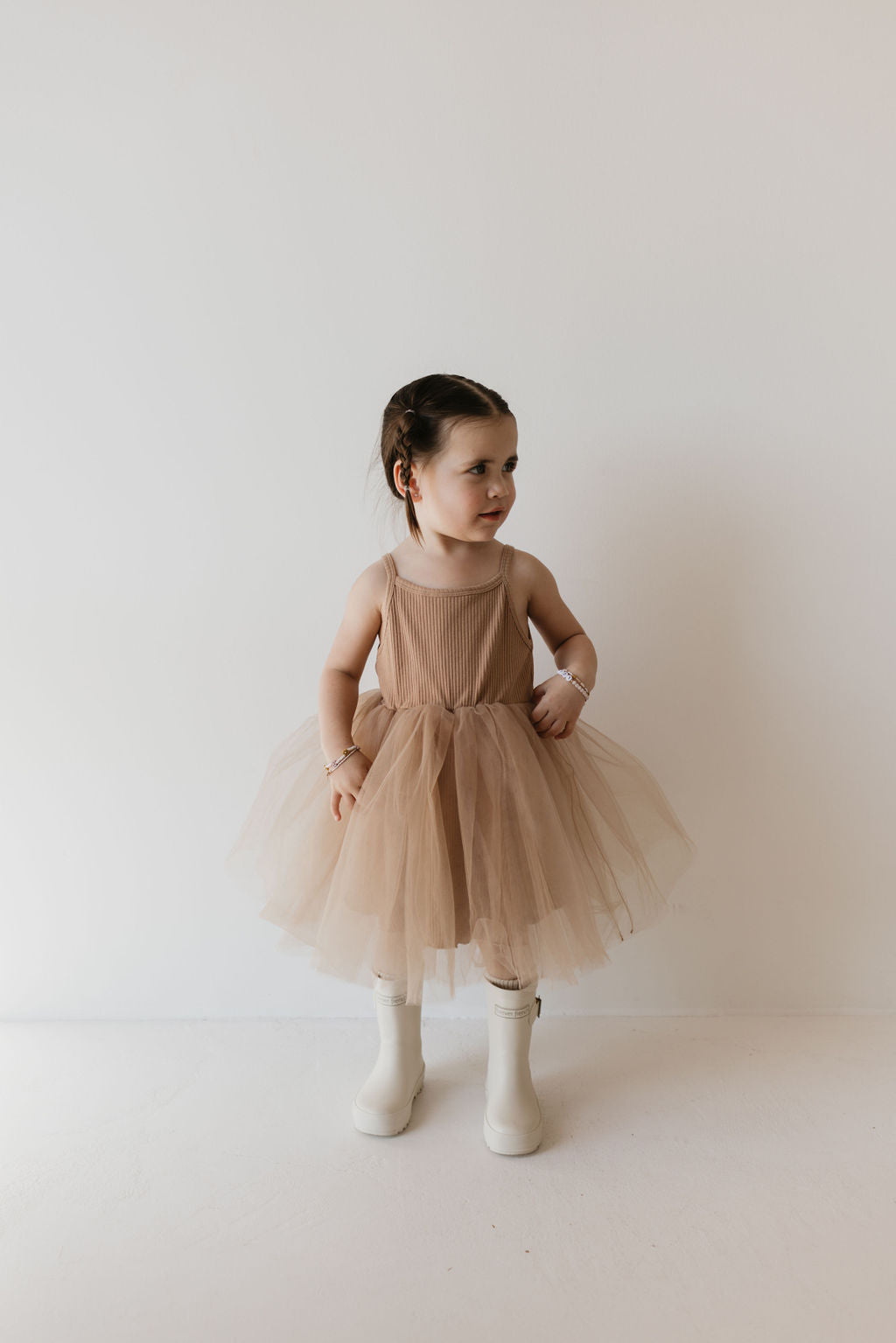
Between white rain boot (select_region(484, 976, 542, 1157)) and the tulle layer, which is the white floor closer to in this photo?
white rain boot (select_region(484, 976, 542, 1157))

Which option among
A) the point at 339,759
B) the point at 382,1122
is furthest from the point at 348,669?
the point at 382,1122

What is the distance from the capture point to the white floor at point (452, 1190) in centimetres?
90

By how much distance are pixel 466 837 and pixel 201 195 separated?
3.24ft

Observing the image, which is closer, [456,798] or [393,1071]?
[456,798]

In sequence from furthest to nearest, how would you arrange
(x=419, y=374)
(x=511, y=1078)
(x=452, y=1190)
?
(x=419, y=374) < (x=511, y=1078) < (x=452, y=1190)

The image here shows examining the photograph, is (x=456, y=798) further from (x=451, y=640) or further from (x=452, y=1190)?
(x=452, y=1190)

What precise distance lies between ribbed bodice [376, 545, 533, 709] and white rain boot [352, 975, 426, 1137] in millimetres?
384

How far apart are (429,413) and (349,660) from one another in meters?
0.32

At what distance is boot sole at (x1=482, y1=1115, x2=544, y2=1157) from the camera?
113 centimetres

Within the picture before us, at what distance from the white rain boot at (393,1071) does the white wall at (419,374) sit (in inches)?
9.9

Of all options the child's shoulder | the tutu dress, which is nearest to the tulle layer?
the tutu dress

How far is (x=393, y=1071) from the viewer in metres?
1.22

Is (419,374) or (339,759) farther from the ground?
(419,374)

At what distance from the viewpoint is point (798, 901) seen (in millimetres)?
1448
